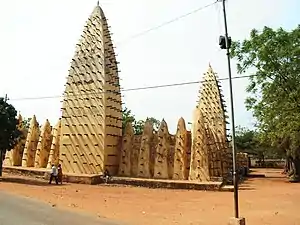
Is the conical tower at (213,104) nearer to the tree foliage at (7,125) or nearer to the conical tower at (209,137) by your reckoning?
the conical tower at (209,137)

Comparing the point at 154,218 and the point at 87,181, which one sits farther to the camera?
the point at 87,181

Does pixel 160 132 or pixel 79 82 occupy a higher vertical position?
pixel 79 82

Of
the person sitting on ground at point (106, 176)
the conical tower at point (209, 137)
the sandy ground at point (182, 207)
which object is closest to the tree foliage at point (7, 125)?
the sandy ground at point (182, 207)

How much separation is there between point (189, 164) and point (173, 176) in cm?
147

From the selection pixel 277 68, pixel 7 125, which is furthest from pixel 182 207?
pixel 7 125

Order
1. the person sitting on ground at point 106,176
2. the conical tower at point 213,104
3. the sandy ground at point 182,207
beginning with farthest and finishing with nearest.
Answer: the conical tower at point 213,104 < the person sitting on ground at point 106,176 < the sandy ground at point 182,207

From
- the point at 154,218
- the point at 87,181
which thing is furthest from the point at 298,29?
the point at 87,181

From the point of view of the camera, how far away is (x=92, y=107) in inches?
1261

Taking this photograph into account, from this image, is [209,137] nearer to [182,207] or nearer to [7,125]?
[182,207]

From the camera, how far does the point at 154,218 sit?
537 inches

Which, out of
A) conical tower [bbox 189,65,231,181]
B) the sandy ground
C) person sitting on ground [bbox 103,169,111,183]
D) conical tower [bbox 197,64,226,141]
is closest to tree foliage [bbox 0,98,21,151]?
the sandy ground

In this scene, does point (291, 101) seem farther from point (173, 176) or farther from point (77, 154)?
point (77, 154)

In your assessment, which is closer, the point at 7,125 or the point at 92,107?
the point at 7,125

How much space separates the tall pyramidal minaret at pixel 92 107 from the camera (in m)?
31.2
